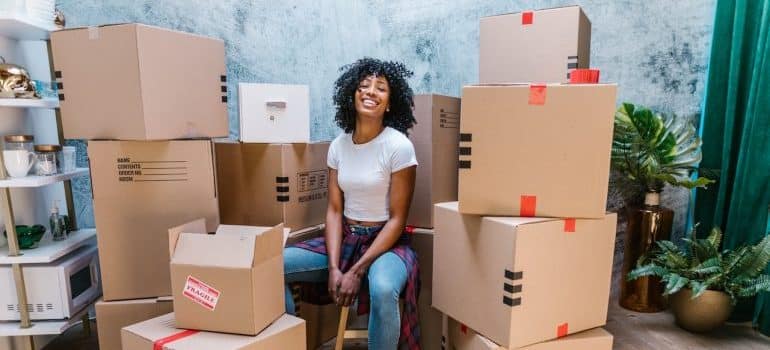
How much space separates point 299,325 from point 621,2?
85.4 inches

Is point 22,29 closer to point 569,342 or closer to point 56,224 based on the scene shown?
point 56,224

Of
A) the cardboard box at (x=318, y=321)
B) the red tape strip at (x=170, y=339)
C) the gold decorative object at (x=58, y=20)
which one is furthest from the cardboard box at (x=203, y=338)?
the gold decorative object at (x=58, y=20)

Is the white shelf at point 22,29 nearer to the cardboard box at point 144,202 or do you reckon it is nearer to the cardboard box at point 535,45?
the cardboard box at point 144,202

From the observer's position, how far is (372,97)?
5.62ft

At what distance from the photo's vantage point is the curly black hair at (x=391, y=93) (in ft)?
5.84

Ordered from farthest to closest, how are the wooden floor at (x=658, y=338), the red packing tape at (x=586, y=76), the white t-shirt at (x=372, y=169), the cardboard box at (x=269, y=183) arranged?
the wooden floor at (x=658, y=338) → the cardboard box at (x=269, y=183) → the white t-shirt at (x=372, y=169) → the red packing tape at (x=586, y=76)

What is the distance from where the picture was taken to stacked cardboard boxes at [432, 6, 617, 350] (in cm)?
129

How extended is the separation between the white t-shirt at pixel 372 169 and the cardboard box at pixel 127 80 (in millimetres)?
591

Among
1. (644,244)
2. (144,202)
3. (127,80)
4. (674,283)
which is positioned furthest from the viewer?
(644,244)

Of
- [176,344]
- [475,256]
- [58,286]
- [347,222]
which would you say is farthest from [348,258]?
[58,286]

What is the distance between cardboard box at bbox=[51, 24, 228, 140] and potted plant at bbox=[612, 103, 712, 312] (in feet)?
5.93

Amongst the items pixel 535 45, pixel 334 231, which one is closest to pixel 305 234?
pixel 334 231

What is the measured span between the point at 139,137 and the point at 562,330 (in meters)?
1.48

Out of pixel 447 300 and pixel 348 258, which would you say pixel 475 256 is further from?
pixel 348 258
